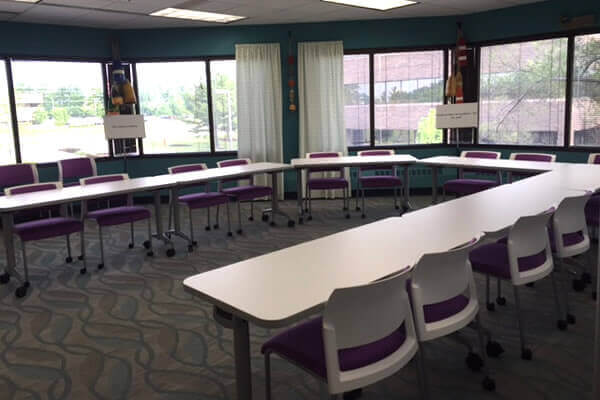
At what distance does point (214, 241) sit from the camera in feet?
19.6

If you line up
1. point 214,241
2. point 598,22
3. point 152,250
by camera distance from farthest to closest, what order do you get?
point 598,22, point 214,241, point 152,250

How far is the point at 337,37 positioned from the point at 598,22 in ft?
11.9

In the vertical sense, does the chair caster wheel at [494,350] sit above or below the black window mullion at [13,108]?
below

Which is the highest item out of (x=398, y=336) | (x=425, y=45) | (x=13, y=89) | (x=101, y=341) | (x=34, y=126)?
(x=425, y=45)

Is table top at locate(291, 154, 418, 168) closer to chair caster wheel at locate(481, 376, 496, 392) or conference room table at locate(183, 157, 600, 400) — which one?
conference room table at locate(183, 157, 600, 400)

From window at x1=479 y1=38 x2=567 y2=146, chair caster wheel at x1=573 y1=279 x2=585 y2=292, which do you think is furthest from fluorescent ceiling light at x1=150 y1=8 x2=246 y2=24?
chair caster wheel at x1=573 y1=279 x2=585 y2=292

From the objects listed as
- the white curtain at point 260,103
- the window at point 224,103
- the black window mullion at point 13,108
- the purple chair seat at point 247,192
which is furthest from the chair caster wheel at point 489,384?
the black window mullion at point 13,108

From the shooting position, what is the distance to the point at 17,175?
6832 mm

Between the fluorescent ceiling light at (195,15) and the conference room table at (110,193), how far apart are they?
7.18ft

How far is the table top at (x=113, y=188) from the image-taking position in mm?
4574

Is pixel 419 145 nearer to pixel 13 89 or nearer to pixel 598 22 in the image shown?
pixel 598 22

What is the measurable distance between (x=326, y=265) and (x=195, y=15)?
576 centimetres

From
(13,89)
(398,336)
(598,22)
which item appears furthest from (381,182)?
(13,89)

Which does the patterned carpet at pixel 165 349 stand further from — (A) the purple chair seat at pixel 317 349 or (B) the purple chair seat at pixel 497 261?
(B) the purple chair seat at pixel 497 261
